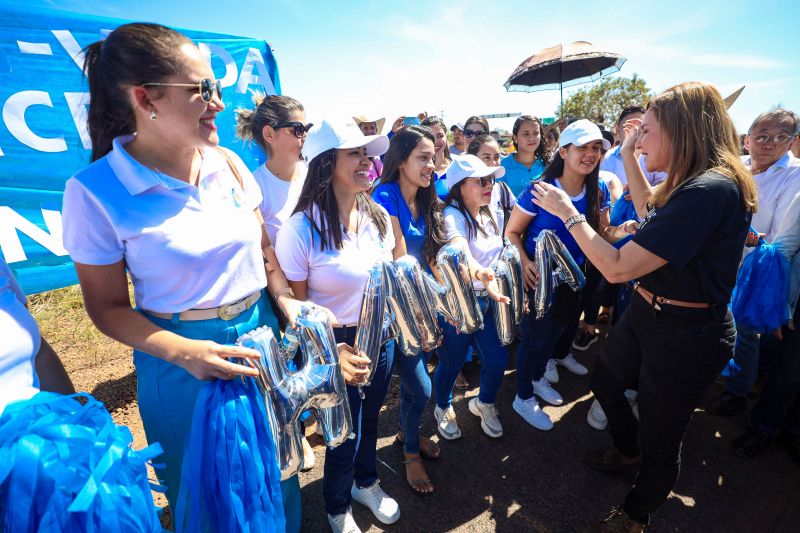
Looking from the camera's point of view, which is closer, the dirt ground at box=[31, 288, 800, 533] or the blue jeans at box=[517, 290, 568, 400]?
the dirt ground at box=[31, 288, 800, 533]

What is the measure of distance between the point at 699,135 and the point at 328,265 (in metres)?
1.73

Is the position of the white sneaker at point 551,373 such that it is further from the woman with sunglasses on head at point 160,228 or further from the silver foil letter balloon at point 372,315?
the woman with sunglasses on head at point 160,228

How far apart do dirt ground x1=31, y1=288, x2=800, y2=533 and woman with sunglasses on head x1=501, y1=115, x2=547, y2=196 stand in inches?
88.4

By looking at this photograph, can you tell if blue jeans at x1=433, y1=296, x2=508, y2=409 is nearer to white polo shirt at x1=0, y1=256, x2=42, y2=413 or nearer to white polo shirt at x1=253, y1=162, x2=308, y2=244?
white polo shirt at x1=253, y1=162, x2=308, y2=244

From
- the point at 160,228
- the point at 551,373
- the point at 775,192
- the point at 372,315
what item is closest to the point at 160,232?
the point at 160,228

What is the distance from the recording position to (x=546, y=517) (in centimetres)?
226

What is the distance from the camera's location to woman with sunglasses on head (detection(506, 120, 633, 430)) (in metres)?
2.70

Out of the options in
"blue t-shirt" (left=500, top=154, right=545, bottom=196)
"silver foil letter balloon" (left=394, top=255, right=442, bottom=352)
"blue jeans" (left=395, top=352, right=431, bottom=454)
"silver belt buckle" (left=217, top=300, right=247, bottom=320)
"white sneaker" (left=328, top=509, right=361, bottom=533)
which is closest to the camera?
"silver belt buckle" (left=217, top=300, right=247, bottom=320)

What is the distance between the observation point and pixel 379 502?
2283 mm

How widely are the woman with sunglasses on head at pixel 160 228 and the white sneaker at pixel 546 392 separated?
8.86 feet

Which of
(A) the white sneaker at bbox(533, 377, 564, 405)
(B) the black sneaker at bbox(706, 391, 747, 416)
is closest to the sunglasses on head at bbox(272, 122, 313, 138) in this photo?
(A) the white sneaker at bbox(533, 377, 564, 405)

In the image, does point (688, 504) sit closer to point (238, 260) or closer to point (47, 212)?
point (238, 260)

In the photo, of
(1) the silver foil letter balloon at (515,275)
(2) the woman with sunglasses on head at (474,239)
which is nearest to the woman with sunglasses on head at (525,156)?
(2) the woman with sunglasses on head at (474,239)

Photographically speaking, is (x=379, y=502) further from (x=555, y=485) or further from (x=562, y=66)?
(x=562, y=66)
